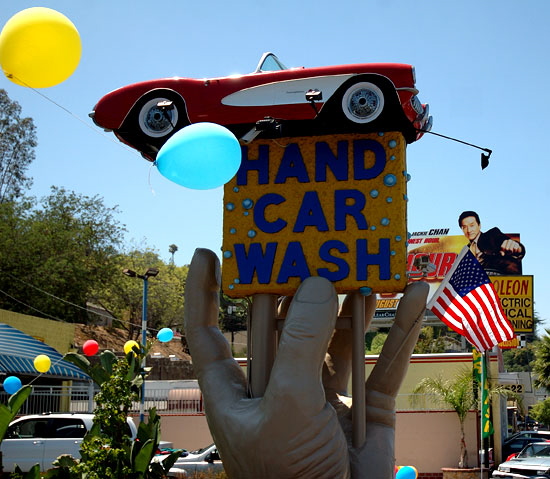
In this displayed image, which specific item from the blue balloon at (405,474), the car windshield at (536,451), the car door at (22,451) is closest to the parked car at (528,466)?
the car windshield at (536,451)

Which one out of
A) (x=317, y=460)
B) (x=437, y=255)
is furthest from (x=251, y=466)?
(x=437, y=255)

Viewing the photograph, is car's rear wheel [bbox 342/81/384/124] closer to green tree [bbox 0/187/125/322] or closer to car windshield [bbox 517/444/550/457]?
car windshield [bbox 517/444/550/457]

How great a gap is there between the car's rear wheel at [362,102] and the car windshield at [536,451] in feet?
42.4

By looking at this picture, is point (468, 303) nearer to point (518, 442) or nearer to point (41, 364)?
point (41, 364)

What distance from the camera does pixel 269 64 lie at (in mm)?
9344

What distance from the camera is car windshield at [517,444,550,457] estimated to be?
1811cm

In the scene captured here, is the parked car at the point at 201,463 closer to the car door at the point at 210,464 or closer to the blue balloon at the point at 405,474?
the car door at the point at 210,464

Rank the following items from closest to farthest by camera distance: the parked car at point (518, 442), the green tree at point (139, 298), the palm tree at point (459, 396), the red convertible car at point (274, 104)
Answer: the red convertible car at point (274, 104)
the palm tree at point (459, 396)
the parked car at point (518, 442)
the green tree at point (139, 298)

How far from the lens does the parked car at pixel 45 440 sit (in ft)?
47.5

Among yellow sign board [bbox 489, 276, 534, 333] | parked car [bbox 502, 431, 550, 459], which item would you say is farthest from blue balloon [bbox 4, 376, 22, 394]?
yellow sign board [bbox 489, 276, 534, 333]

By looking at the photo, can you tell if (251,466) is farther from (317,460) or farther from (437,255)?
(437,255)

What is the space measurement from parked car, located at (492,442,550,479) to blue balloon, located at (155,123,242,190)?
1222cm

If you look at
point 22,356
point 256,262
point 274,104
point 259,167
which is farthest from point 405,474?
point 22,356

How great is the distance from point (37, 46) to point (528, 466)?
14.6 metres
